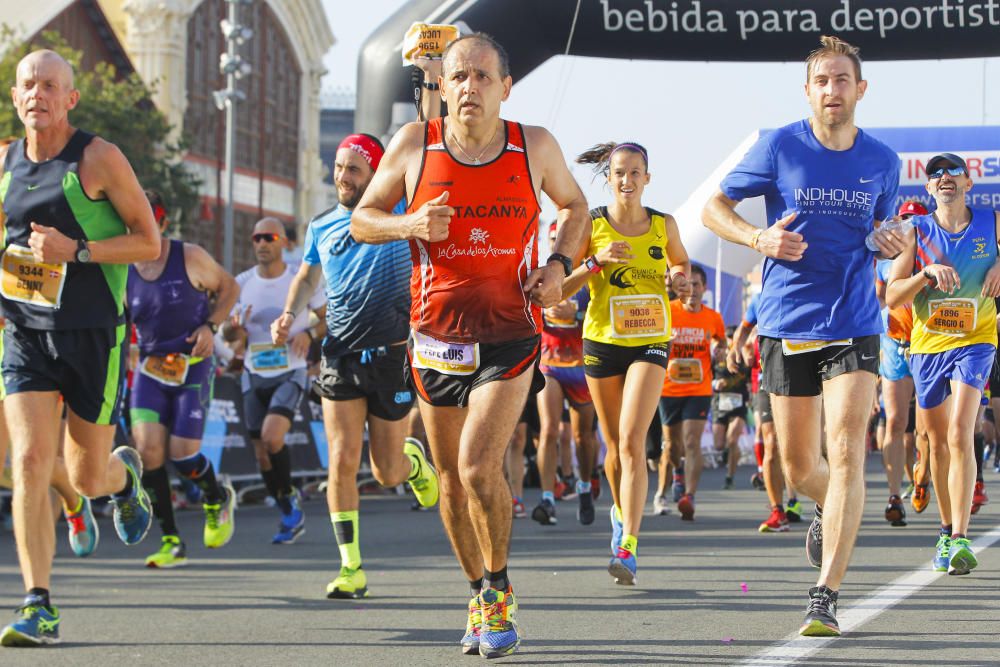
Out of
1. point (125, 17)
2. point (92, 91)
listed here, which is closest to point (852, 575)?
point (92, 91)

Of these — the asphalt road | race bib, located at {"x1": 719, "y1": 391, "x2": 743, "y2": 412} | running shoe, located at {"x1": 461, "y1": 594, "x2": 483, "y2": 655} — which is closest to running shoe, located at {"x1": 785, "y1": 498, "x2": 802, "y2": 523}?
the asphalt road

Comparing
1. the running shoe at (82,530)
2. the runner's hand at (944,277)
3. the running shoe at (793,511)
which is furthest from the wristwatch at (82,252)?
the running shoe at (793,511)

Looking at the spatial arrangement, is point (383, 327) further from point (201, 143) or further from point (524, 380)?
point (201, 143)

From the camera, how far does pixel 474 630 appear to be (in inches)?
219

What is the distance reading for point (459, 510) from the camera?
574 centimetres

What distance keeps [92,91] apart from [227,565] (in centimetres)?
2940

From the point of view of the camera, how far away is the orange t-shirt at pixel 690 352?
1295cm

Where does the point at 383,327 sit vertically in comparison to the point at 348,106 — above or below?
below

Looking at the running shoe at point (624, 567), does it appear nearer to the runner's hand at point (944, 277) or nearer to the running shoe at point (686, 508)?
the runner's hand at point (944, 277)

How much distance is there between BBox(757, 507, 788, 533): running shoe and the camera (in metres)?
11.0

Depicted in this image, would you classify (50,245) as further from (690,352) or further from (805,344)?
(690,352)

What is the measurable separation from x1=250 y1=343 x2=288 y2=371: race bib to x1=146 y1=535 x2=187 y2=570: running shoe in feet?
6.45

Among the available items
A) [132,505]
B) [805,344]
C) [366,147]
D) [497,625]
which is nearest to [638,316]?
[366,147]

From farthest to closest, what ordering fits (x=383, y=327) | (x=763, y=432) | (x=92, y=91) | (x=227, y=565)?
(x=92, y=91)
(x=763, y=432)
(x=227, y=565)
(x=383, y=327)
